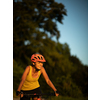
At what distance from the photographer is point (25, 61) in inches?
232

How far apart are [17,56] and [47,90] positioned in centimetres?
160

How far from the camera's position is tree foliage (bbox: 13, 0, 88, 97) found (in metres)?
5.66

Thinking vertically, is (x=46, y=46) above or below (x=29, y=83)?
above

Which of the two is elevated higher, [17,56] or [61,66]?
[17,56]

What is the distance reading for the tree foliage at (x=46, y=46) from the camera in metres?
5.66

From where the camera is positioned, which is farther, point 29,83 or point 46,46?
point 46,46

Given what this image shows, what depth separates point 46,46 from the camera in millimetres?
5926

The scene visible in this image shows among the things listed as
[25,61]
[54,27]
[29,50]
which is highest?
[54,27]

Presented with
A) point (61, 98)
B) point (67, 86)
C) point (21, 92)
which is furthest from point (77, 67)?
point (21, 92)

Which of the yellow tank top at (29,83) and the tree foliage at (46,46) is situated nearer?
the yellow tank top at (29,83)

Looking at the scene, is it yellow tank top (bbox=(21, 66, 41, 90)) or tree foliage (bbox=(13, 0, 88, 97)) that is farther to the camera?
tree foliage (bbox=(13, 0, 88, 97))

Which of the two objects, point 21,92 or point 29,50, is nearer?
point 21,92

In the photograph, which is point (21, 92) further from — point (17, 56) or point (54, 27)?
point (54, 27)
